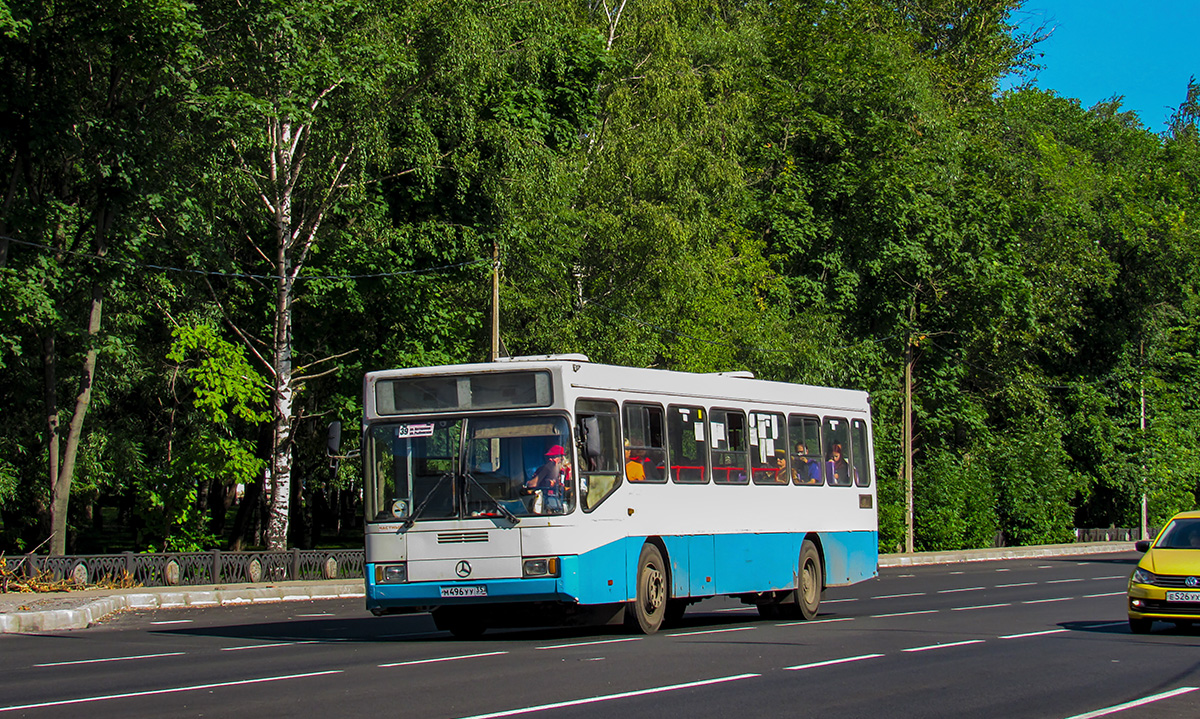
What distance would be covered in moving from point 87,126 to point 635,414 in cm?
1749

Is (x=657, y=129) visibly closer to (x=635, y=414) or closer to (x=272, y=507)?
(x=272, y=507)

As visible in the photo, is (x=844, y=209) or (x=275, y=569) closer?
(x=275, y=569)

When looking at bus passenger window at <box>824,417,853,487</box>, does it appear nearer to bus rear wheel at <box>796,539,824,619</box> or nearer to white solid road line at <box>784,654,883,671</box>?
bus rear wheel at <box>796,539,824,619</box>

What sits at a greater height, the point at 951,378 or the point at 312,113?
the point at 312,113

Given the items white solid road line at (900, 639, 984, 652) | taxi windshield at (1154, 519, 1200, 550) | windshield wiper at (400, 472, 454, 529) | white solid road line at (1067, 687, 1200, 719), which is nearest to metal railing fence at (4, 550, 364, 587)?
windshield wiper at (400, 472, 454, 529)

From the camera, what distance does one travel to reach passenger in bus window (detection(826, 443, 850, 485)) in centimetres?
2100

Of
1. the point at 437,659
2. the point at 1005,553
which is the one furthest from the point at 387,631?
the point at 1005,553

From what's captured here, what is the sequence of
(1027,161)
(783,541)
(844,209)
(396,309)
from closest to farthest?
(783,541) < (396,309) < (844,209) < (1027,161)

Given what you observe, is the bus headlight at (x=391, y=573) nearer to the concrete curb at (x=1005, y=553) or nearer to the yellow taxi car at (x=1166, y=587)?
the yellow taxi car at (x=1166, y=587)

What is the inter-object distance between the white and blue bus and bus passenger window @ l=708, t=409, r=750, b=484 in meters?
0.08

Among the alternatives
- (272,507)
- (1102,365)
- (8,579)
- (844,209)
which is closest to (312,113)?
(272,507)

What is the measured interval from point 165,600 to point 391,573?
37.6ft

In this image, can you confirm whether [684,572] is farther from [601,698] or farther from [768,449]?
[601,698]

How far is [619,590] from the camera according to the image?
15695 mm
